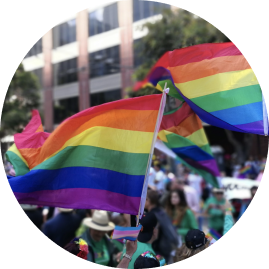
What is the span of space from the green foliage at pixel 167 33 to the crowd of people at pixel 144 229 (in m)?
4.54

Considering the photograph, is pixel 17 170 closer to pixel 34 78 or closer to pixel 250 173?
pixel 34 78

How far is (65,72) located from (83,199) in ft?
32.1

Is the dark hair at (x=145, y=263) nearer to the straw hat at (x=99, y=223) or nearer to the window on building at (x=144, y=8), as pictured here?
the straw hat at (x=99, y=223)

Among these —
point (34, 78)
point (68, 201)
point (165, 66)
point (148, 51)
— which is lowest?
point (68, 201)

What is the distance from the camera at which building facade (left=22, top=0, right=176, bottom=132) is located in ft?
26.6

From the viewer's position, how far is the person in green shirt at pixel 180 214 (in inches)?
229

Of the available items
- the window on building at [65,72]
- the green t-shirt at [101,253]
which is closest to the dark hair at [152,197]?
the green t-shirt at [101,253]

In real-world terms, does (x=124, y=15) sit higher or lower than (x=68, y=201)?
higher

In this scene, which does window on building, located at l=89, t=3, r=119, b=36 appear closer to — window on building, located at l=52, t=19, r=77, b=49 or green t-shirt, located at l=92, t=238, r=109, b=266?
window on building, located at l=52, t=19, r=77, b=49

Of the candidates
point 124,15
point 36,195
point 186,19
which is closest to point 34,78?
point 124,15

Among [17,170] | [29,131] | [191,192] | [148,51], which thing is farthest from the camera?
[148,51]

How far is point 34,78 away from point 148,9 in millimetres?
Answer: 3647

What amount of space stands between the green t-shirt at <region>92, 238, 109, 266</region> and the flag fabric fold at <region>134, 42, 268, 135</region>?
2112mm

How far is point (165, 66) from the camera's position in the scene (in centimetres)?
415
